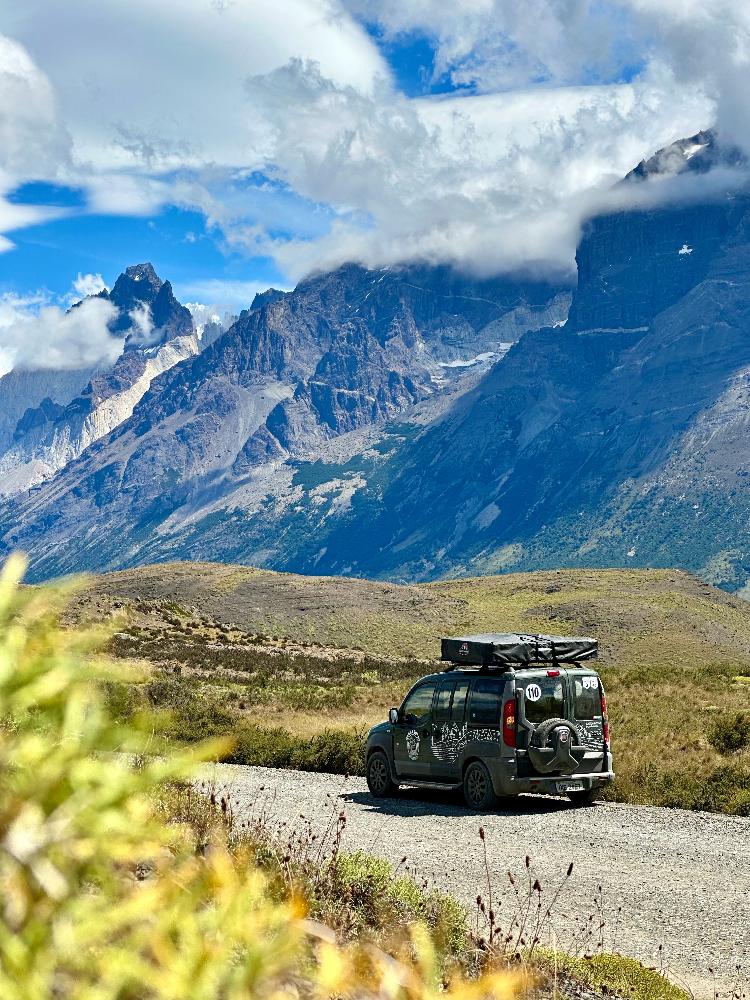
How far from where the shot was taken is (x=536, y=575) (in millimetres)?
131125

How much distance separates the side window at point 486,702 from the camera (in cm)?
1616

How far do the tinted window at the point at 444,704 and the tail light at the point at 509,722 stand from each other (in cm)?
128

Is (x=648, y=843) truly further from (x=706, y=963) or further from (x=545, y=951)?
(x=545, y=951)

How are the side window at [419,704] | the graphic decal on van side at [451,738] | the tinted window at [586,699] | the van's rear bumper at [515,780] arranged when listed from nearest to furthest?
the van's rear bumper at [515,780] < the graphic decal on van side at [451,738] < the tinted window at [586,699] < the side window at [419,704]

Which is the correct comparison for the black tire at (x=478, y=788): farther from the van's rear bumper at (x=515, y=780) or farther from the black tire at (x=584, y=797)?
the black tire at (x=584, y=797)

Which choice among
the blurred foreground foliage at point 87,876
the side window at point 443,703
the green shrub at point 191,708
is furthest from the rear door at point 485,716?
the blurred foreground foliage at point 87,876

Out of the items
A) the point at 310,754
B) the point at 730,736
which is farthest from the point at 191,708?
the point at 730,736

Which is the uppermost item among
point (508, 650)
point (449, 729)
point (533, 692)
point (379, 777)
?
point (508, 650)

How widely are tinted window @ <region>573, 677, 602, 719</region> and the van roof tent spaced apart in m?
0.42

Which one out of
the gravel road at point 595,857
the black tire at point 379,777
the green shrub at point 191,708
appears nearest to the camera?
the gravel road at point 595,857

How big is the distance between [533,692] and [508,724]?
64 centimetres

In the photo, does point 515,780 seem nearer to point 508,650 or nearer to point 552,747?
point 552,747

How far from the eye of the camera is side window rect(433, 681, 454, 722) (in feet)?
56.0

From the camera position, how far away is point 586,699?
16641mm
